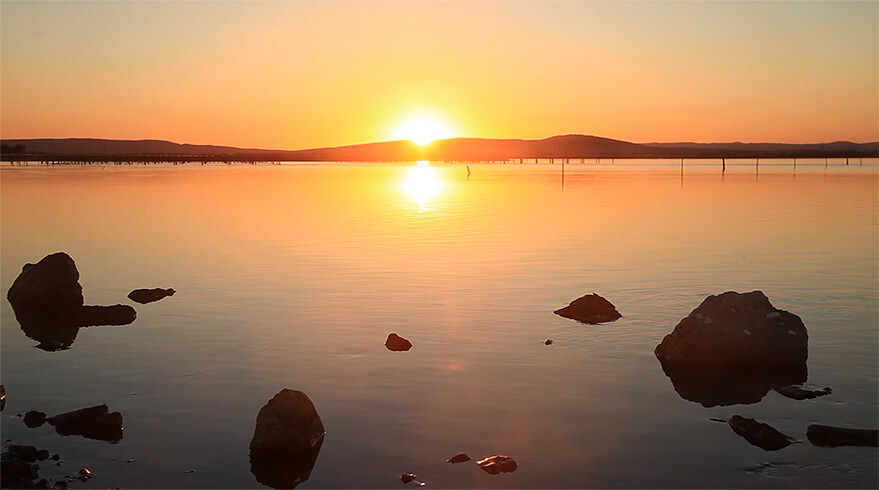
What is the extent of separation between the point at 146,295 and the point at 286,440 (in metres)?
19.4

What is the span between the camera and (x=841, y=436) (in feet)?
55.8

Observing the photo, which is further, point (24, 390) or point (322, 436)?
point (24, 390)

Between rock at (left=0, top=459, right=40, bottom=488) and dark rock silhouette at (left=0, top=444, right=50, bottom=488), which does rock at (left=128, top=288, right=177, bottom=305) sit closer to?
dark rock silhouette at (left=0, top=444, right=50, bottom=488)

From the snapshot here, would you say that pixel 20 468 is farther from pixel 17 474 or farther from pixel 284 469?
pixel 284 469

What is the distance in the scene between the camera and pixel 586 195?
10869 cm

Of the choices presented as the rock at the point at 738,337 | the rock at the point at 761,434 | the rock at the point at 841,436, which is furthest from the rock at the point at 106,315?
the rock at the point at 841,436

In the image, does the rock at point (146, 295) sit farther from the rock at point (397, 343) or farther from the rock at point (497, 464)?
the rock at point (497, 464)

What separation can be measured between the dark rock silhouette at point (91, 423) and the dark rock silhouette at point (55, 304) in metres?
11.2

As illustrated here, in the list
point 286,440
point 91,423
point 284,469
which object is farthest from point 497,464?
point 91,423

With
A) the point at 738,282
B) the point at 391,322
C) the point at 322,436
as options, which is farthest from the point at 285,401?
the point at 738,282

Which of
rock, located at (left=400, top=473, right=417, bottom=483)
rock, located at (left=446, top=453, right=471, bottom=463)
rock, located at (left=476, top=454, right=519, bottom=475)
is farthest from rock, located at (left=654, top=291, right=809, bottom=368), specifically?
rock, located at (left=400, top=473, right=417, bottom=483)

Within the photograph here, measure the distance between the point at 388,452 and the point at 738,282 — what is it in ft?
83.6

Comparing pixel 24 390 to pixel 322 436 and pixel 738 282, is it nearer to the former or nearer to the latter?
pixel 322 436

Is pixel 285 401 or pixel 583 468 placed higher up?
pixel 285 401
